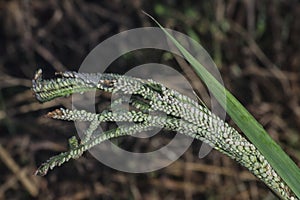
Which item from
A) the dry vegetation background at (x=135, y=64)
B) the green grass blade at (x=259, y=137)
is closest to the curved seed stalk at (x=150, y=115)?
the green grass blade at (x=259, y=137)

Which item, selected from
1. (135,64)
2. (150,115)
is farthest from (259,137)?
(135,64)

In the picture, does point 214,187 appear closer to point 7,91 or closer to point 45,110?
point 45,110

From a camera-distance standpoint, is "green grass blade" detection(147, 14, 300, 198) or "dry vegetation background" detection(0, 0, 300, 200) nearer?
"green grass blade" detection(147, 14, 300, 198)

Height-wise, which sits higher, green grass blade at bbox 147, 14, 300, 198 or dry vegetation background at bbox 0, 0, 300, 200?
dry vegetation background at bbox 0, 0, 300, 200

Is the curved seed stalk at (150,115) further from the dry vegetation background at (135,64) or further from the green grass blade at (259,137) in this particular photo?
the dry vegetation background at (135,64)

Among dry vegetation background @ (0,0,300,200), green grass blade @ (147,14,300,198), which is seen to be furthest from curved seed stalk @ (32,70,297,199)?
dry vegetation background @ (0,0,300,200)

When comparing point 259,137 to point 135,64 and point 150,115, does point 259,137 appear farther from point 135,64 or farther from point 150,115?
point 135,64

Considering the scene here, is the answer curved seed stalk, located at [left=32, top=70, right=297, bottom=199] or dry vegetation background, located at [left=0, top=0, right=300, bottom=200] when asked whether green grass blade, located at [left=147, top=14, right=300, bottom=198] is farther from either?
dry vegetation background, located at [left=0, top=0, right=300, bottom=200]
